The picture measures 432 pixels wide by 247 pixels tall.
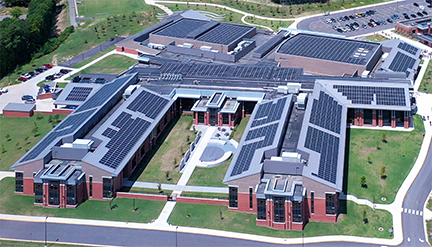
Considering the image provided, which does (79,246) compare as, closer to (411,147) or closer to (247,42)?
(411,147)

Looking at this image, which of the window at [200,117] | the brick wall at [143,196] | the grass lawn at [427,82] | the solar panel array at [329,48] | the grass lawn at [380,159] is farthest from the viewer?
the solar panel array at [329,48]

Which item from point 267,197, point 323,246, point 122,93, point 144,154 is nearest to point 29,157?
point 144,154

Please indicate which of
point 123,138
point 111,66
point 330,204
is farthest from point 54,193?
point 111,66

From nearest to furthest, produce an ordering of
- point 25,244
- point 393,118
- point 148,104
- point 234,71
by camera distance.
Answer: point 25,244 < point 393,118 < point 148,104 < point 234,71

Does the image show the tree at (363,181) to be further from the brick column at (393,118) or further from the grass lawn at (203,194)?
the brick column at (393,118)

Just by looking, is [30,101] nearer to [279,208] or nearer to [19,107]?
[19,107]

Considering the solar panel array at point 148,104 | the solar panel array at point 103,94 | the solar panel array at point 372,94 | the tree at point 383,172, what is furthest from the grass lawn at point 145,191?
the solar panel array at point 372,94

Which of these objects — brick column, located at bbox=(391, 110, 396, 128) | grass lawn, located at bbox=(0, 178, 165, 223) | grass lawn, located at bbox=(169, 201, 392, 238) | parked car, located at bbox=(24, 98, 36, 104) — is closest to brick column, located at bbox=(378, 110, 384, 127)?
brick column, located at bbox=(391, 110, 396, 128)
